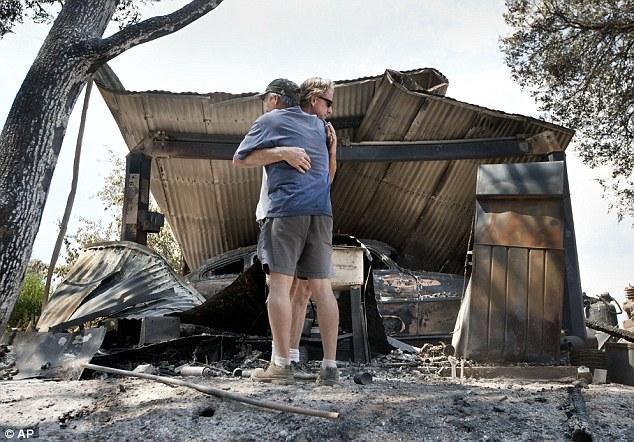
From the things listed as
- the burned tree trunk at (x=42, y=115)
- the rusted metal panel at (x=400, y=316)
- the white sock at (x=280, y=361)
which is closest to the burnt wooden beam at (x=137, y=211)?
the burned tree trunk at (x=42, y=115)

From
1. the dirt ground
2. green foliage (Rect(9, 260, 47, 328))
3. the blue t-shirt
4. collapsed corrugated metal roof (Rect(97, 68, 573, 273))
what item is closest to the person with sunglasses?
the blue t-shirt

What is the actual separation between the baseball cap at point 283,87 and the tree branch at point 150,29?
2624 mm

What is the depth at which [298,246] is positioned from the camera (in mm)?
3395

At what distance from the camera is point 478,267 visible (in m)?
4.29

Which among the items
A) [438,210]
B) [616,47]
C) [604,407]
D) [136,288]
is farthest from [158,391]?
[616,47]

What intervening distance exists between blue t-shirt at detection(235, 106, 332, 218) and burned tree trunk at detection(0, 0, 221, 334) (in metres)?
2.40

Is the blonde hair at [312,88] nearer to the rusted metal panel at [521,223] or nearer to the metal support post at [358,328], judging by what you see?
the rusted metal panel at [521,223]

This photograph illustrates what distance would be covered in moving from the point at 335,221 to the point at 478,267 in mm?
6193

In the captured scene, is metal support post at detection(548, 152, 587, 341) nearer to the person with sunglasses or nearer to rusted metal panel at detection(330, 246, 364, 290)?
rusted metal panel at detection(330, 246, 364, 290)

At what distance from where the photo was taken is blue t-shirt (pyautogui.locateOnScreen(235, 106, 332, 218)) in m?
3.41

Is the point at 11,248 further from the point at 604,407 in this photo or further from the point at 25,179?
the point at 604,407

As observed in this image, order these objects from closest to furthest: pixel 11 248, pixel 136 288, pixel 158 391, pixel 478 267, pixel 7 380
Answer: pixel 158 391 → pixel 7 380 → pixel 478 267 → pixel 11 248 → pixel 136 288

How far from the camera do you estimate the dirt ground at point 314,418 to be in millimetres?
2348
